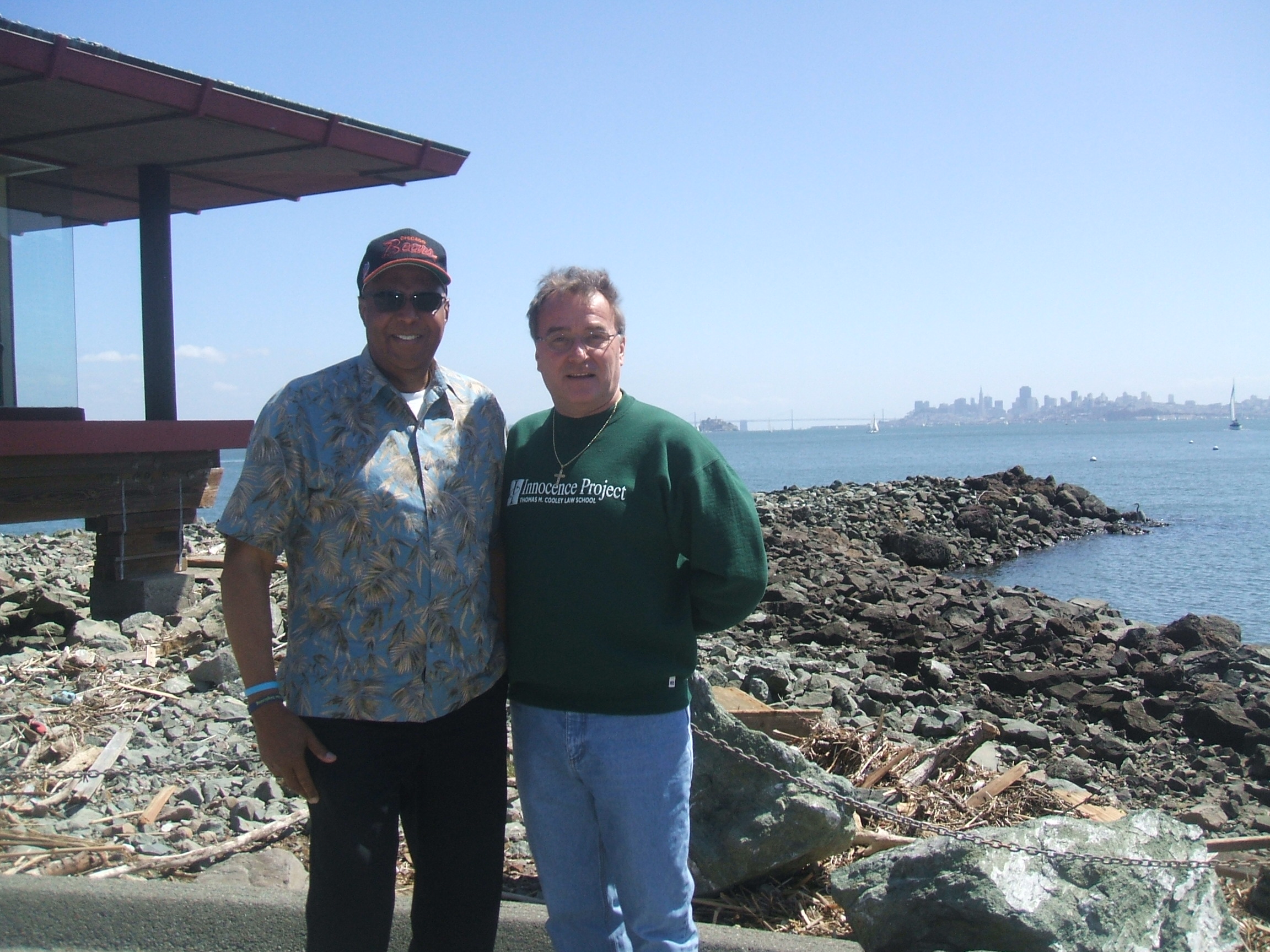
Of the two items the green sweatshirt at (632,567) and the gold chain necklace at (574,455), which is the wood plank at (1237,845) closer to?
the green sweatshirt at (632,567)

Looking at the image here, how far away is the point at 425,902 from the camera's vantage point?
2795mm

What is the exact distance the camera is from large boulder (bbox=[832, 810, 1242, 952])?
124 inches

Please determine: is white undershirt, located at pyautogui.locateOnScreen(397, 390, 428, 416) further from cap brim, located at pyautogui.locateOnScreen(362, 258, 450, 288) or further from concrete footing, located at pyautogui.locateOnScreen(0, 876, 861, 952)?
concrete footing, located at pyautogui.locateOnScreen(0, 876, 861, 952)

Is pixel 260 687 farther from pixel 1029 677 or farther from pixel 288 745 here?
pixel 1029 677

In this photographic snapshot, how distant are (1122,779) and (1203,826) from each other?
1403 millimetres

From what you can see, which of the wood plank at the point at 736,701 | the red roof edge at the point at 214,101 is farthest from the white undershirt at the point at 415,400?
the red roof edge at the point at 214,101

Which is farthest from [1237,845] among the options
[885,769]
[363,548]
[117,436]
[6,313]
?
[6,313]

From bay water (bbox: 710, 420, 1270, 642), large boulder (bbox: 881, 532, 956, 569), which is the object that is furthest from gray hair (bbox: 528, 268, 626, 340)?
large boulder (bbox: 881, 532, 956, 569)

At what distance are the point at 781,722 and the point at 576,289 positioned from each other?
3.34 metres

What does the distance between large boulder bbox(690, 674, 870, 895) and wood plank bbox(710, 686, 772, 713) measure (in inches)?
48.3

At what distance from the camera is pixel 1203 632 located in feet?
41.7

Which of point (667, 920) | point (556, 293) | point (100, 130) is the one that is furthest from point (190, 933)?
point (100, 130)

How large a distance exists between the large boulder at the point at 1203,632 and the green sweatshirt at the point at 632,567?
468 inches

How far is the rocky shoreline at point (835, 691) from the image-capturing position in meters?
4.94
